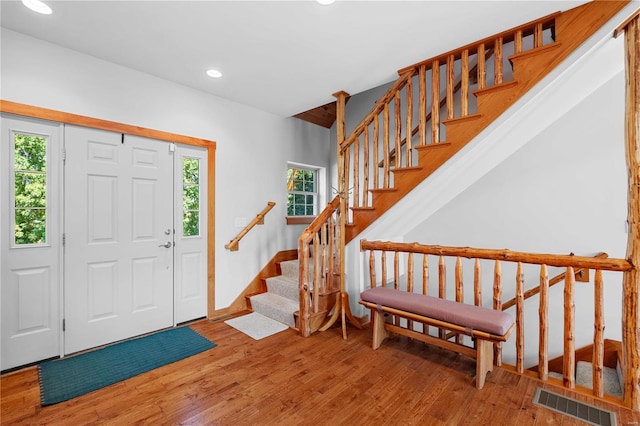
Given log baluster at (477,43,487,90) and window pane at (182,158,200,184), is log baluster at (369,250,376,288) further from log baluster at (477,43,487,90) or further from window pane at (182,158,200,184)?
window pane at (182,158,200,184)

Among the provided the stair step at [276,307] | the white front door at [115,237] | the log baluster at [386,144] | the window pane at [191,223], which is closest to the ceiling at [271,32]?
the log baluster at [386,144]

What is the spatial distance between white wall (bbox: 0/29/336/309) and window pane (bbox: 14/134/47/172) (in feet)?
0.99

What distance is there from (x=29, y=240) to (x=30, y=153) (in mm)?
740

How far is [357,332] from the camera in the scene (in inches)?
131

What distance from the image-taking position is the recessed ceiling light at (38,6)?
2.07 meters

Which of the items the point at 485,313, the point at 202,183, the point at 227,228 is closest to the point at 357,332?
the point at 485,313

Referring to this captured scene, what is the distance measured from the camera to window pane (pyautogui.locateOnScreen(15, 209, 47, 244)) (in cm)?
249

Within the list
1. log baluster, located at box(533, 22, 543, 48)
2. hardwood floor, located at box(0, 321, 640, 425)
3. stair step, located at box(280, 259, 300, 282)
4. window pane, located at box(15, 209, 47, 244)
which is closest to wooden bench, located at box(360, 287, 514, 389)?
hardwood floor, located at box(0, 321, 640, 425)

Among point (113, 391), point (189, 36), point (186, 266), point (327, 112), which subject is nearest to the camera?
point (113, 391)

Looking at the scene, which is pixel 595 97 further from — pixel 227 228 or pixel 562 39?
pixel 227 228

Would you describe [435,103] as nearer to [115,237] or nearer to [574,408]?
[574,408]

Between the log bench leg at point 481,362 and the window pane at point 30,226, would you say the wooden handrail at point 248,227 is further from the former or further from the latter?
the log bench leg at point 481,362

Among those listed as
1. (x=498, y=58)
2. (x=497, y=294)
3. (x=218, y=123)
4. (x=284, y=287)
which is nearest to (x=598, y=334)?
(x=497, y=294)

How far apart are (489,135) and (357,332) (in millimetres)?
2387
